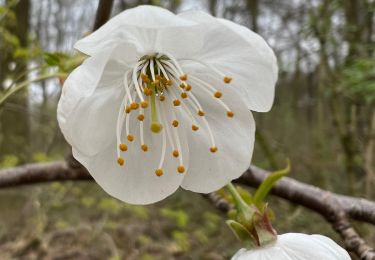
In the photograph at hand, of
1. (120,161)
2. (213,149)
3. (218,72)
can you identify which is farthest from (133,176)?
(218,72)

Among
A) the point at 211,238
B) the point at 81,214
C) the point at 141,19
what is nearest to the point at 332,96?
the point at 211,238

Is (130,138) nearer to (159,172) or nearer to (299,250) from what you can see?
(159,172)

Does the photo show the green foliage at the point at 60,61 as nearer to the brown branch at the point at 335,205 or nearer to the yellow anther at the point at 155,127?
the yellow anther at the point at 155,127

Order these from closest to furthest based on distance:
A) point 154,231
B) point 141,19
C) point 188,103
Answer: point 141,19 < point 188,103 < point 154,231

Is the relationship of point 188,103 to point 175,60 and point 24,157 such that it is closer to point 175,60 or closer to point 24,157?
point 175,60

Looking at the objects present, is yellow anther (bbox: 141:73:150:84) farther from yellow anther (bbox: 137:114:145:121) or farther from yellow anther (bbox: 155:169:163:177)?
yellow anther (bbox: 155:169:163:177)

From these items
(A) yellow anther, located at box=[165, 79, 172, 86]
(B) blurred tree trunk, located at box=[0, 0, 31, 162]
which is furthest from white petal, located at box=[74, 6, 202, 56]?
(B) blurred tree trunk, located at box=[0, 0, 31, 162]

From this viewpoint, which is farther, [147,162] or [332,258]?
[147,162]
